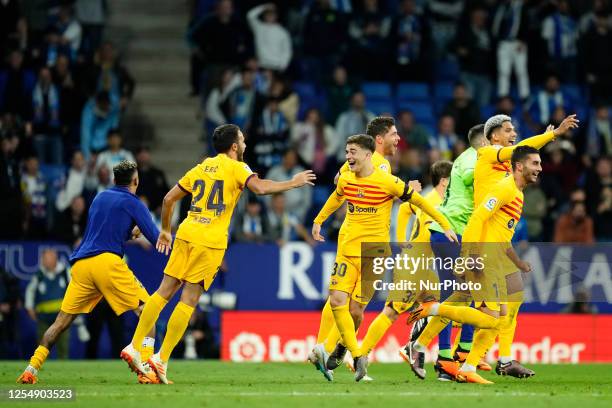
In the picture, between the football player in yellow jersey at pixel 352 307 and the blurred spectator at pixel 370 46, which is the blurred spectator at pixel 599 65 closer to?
the blurred spectator at pixel 370 46

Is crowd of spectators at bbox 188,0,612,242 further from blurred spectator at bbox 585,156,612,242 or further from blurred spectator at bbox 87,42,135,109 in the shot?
blurred spectator at bbox 87,42,135,109

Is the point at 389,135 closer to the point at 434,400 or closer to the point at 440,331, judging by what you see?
the point at 440,331

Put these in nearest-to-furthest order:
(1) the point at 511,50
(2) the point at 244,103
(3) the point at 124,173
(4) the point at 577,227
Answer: (3) the point at 124,173
(4) the point at 577,227
(2) the point at 244,103
(1) the point at 511,50

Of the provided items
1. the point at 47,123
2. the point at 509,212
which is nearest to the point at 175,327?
the point at 509,212

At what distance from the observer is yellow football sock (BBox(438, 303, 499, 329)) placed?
1274 cm

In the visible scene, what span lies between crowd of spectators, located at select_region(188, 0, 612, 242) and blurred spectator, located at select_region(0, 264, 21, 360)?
14.9 feet

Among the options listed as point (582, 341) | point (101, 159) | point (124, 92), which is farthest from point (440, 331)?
point (124, 92)

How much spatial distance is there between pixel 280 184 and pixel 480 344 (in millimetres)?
2544

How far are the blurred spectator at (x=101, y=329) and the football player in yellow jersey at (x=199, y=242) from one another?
6.49m

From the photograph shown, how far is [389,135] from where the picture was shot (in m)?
13.6

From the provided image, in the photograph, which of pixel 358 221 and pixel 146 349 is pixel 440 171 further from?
pixel 146 349

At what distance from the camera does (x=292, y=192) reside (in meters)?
21.2

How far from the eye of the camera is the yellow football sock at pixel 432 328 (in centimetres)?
1355

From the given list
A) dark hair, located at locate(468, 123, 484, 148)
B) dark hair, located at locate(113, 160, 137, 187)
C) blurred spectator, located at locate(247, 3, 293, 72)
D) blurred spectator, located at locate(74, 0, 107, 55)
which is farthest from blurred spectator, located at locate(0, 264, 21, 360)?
dark hair, located at locate(468, 123, 484, 148)
